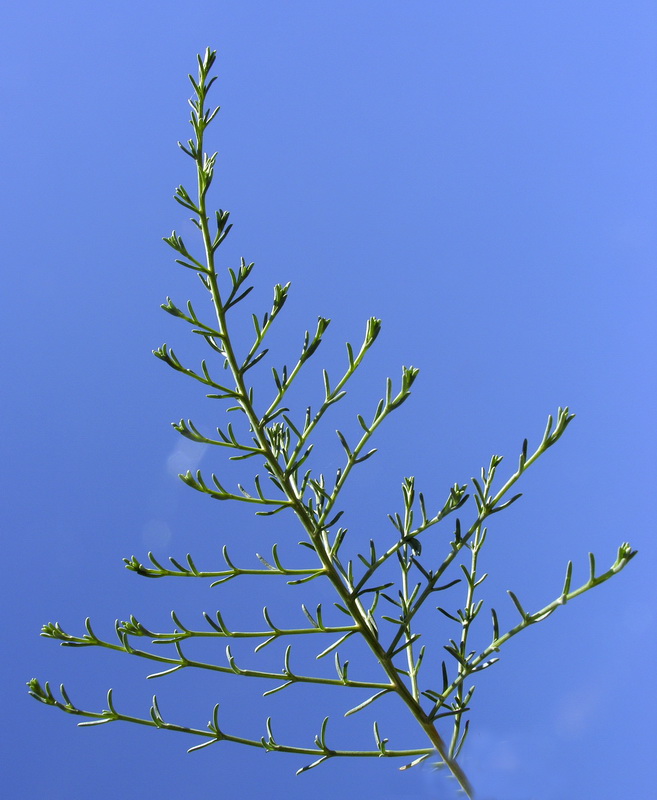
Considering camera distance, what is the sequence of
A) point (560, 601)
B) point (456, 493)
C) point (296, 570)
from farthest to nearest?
point (456, 493) < point (296, 570) < point (560, 601)

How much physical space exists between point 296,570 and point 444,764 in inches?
38.1

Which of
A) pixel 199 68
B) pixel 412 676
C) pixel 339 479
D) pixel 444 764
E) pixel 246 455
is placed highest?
pixel 199 68

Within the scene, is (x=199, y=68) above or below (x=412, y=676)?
above

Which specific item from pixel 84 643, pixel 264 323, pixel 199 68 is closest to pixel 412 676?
pixel 84 643

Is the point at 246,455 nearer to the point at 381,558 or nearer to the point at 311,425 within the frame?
the point at 311,425

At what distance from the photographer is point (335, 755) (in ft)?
8.85

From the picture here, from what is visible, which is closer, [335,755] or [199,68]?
[335,755]

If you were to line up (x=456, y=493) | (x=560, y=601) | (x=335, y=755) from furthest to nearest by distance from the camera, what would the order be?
(x=456, y=493) < (x=335, y=755) < (x=560, y=601)

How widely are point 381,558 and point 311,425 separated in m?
0.61

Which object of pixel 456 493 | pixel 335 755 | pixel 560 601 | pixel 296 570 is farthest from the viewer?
pixel 456 493

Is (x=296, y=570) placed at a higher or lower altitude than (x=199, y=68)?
lower

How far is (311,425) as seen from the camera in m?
2.94

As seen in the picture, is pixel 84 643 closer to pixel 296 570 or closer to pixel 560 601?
pixel 296 570

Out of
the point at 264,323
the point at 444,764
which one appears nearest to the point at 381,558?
the point at 444,764
